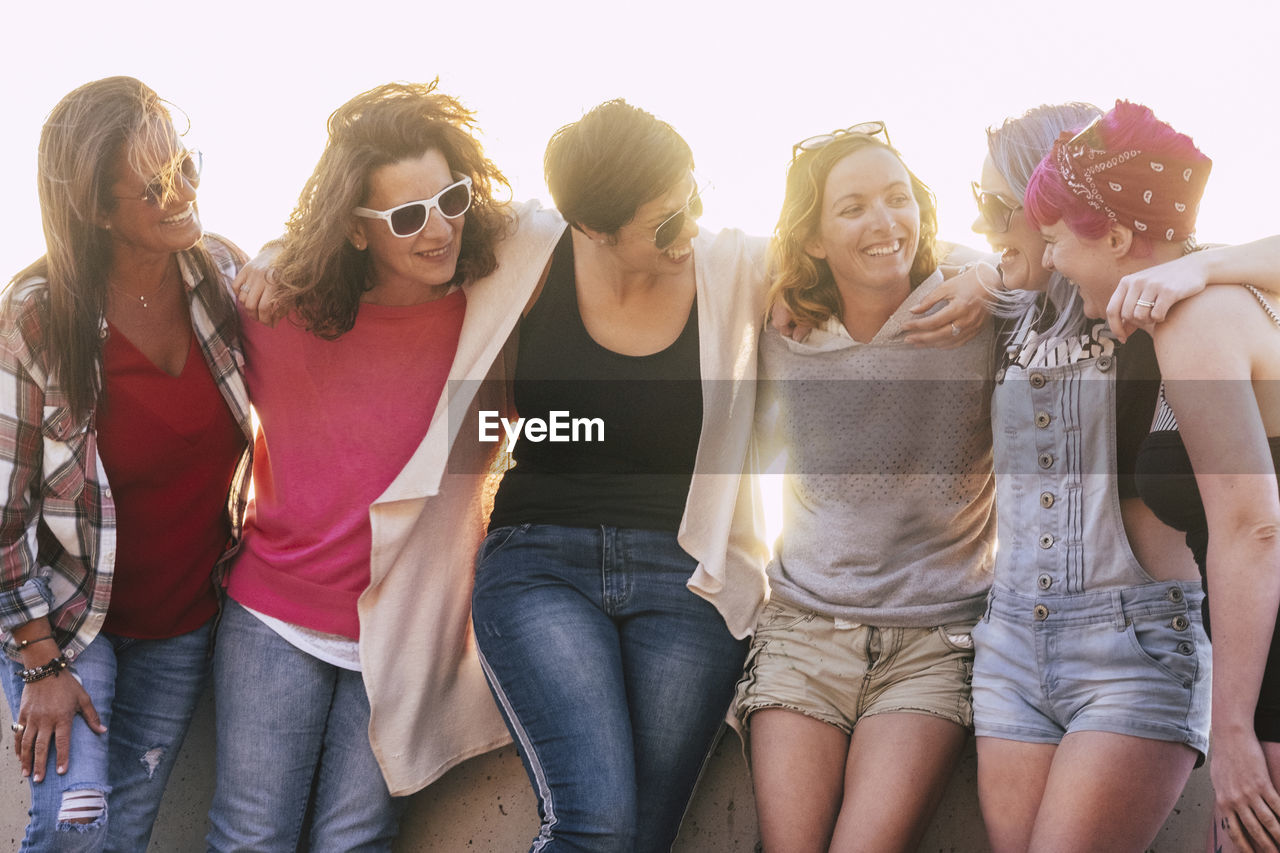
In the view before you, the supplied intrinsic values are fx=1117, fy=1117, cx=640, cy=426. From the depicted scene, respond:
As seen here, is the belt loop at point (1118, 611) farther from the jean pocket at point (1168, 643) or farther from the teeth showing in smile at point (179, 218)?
the teeth showing in smile at point (179, 218)

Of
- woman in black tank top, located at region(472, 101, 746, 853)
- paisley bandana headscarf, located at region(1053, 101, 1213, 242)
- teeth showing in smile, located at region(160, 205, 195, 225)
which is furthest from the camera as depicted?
teeth showing in smile, located at region(160, 205, 195, 225)

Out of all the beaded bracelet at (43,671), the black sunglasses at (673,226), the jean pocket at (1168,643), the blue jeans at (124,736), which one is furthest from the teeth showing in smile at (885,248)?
the beaded bracelet at (43,671)

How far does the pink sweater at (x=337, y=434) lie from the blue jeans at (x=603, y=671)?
33 cm

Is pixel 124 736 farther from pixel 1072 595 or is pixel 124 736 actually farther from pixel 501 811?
pixel 1072 595

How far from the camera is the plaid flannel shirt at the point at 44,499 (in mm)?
2453

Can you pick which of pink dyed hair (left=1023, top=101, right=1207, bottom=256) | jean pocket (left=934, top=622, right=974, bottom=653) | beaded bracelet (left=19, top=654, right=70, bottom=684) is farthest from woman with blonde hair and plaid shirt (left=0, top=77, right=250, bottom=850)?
pink dyed hair (left=1023, top=101, right=1207, bottom=256)

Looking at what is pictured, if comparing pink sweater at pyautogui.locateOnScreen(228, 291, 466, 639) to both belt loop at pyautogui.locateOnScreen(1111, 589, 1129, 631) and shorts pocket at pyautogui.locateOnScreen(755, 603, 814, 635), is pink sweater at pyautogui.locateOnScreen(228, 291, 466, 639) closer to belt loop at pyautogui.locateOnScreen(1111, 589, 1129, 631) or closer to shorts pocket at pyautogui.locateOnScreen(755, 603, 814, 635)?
shorts pocket at pyautogui.locateOnScreen(755, 603, 814, 635)

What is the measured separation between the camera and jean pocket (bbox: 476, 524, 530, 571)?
272cm

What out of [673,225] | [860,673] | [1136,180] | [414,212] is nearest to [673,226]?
[673,225]

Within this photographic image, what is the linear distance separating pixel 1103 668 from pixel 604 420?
3.99ft

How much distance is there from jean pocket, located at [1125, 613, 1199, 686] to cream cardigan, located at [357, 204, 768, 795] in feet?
2.84

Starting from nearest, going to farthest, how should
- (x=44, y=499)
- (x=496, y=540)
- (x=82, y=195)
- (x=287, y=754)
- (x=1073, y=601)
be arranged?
(x=1073, y=601)
(x=82, y=195)
(x=44, y=499)
(x=287, y=754)
(x=496, y=540)

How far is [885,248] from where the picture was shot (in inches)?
101

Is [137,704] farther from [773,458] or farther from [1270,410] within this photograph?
[1270,410]
